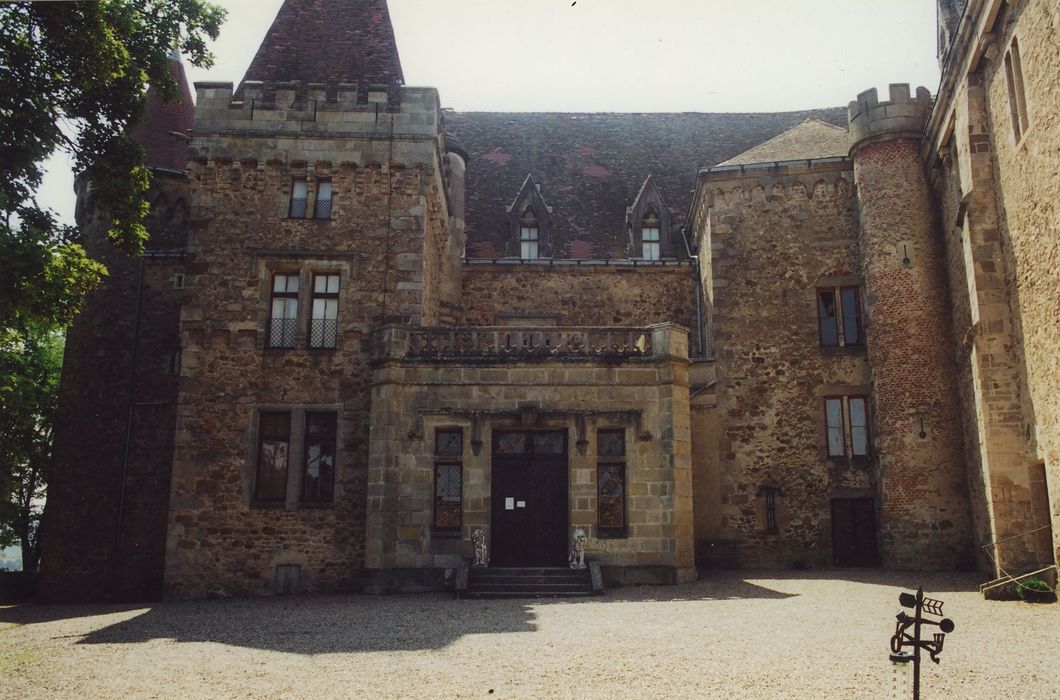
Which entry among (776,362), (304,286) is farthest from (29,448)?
(776,362)

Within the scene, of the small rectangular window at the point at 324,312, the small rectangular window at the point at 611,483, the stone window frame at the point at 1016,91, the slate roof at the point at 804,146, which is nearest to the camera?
the stone window frame at the point at 1016,91

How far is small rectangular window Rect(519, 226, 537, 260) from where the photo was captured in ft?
79.5

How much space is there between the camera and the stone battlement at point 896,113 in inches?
763

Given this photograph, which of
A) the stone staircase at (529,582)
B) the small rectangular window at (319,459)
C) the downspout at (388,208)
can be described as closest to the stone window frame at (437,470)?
the stone staircase at (529,582)

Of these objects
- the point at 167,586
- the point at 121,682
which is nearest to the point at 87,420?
the point at 167,586

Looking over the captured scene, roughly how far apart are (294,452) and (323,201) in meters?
5.84

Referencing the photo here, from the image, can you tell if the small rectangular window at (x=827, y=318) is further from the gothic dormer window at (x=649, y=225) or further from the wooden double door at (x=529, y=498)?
the wooden double door at (x=529, y=498)

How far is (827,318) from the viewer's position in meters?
20.6

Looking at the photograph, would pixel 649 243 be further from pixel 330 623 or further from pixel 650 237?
pixel 330 623

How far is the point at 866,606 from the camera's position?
12867mm

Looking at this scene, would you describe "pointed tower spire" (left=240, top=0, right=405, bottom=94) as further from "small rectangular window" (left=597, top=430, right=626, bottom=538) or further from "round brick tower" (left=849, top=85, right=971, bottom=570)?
"round brick tower" (left=849, top=85, right=971, bottom=570)

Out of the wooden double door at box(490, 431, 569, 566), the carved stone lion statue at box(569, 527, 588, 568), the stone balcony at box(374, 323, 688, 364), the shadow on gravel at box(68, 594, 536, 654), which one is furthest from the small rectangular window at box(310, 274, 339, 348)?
the carved stone lion statue at box(569, 527, 588, 568)

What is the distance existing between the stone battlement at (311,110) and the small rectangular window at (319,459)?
673cm

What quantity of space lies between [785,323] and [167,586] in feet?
50.6
